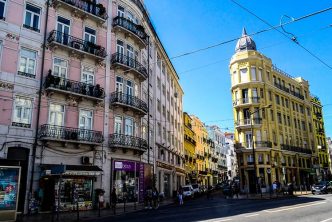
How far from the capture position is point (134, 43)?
31.6m

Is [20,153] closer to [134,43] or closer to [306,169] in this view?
[134,43]

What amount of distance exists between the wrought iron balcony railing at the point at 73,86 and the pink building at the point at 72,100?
0.27 ft

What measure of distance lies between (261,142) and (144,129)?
79.7 ft

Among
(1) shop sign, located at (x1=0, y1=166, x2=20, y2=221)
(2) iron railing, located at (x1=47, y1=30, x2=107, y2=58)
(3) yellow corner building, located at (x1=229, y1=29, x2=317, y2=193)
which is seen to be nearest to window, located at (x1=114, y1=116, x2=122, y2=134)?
(2) iron railing, located at (x1=47, y1=30, x2=107, y2=58)

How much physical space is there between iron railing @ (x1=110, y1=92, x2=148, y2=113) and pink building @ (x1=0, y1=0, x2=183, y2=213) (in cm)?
10

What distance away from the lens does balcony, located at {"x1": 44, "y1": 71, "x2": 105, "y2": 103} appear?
74.7 ft

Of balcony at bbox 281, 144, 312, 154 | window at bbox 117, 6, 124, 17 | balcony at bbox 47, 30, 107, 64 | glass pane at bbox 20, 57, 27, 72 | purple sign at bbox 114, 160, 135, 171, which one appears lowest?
purple sign at bbox 114, 160, 135, 171

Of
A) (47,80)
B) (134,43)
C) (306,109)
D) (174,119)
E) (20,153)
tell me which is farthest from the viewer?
(306,109)

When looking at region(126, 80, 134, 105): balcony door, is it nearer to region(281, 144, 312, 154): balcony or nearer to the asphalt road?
the asphalt road

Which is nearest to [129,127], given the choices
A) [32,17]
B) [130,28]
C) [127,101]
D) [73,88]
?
[127,101]

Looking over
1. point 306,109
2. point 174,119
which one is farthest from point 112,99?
point 306,109

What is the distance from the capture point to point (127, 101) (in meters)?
28.5

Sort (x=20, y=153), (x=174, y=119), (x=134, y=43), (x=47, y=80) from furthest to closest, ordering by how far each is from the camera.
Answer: (x=174, y=119) → (x=134, y=43) → (x=47, y=80) → (x=20, y=153)

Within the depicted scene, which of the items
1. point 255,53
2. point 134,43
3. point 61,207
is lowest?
point 61,207
